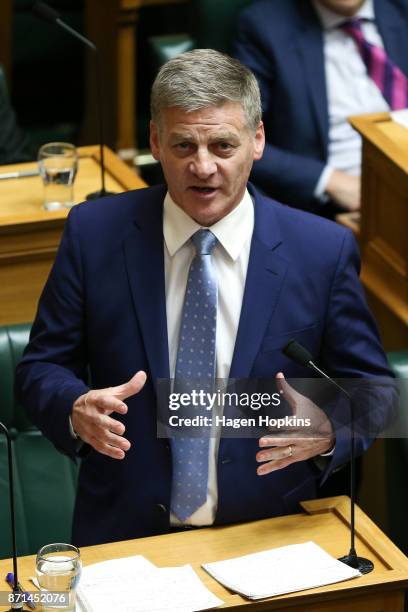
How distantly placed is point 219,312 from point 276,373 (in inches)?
6.3

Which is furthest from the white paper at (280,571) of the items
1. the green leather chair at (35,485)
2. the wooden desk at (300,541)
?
the green leather chair at (35,485)

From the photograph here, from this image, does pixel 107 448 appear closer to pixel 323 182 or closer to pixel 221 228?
pixel 221 228

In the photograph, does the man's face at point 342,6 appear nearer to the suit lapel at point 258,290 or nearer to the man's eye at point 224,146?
the suit lapel at point 258,290

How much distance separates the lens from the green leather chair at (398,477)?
128 inches

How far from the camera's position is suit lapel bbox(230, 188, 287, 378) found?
2761mm

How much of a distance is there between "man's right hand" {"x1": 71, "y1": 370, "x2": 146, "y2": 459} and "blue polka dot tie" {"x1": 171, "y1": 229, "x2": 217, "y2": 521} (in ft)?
0.72

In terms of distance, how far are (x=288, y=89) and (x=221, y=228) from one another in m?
1.80

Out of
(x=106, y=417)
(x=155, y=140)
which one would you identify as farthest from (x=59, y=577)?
(x=155, y=140)

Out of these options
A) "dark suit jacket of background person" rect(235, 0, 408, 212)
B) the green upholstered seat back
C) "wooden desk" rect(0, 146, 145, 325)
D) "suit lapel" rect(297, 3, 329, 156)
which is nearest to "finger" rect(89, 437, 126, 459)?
"wooden desk" rect(0, 146, 145, 325)

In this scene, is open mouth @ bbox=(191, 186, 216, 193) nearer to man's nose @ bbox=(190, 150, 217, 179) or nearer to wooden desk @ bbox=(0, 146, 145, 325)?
man's nose @ bbox=(190, 150, 217, 179)

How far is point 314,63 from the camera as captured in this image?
14.9 feet

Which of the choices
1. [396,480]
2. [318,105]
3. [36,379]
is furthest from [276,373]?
[318,105]

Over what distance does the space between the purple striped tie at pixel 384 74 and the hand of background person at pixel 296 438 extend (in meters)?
2.21

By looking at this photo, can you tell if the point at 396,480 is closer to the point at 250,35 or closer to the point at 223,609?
the point at 223,609
